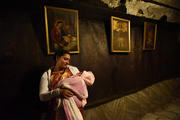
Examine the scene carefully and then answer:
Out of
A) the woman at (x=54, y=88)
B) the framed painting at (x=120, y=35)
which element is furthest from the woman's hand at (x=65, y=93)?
the framed painting at (x=120, y=35)

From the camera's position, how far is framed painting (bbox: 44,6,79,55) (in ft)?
5.78

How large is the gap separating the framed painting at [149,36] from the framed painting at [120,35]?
0.80 metres

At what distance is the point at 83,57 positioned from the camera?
221 centimetres

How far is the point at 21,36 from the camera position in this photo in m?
1.63

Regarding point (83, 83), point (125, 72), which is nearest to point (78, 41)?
point (83, 83)

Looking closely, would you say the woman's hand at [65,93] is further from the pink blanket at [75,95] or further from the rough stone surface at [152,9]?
the rough stone surface at [152,9]

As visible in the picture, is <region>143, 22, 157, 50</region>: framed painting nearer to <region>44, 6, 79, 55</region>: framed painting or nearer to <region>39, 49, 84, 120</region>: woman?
<region>44, 6, 79, 55</region>: framed painting

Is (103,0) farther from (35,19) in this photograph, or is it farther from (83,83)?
(83,83)

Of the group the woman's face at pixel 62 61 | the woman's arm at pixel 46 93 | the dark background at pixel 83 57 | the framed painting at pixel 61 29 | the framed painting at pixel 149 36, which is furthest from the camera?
the framed painting at pixel 149 36

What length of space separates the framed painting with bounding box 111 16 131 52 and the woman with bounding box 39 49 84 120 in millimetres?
1431

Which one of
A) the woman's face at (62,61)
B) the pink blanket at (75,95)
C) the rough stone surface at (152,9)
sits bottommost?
the pink blanket at (75,95)

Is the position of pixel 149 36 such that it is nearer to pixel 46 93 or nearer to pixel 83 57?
pixel 83 57

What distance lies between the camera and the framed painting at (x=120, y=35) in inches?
95.2

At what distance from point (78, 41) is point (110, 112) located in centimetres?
178
